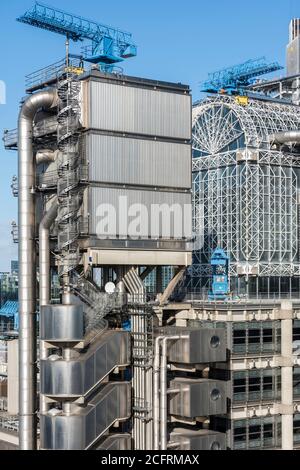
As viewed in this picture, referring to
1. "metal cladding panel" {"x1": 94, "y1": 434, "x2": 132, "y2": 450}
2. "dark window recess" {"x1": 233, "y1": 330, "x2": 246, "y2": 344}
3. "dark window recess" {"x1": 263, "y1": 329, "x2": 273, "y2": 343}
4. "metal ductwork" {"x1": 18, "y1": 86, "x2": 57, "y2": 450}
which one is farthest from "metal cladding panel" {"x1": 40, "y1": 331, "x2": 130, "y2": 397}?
"dark window recess" {"x1": 263, "y1": 329, "x2": 273, "y2": 343}

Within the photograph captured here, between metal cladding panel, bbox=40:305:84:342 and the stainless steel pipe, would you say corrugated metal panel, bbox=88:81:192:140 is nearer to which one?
metal cladding panel, bbox=40:305:84:342

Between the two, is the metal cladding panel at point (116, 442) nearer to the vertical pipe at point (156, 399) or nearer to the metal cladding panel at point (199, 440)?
the vertical pipe at point (156, 399)

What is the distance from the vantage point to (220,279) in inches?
2835

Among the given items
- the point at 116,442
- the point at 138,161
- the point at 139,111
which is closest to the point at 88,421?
the point at 116,442

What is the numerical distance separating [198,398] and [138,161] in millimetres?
18150

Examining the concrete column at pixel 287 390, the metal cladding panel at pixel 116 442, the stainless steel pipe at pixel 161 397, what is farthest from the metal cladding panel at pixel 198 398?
the concrete column at pixel 287 390

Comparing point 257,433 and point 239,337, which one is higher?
point 239,337

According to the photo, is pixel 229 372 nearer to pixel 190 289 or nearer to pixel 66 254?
pixel 66 254

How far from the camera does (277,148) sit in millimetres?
84750

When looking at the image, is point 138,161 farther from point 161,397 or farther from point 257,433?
point 257,433

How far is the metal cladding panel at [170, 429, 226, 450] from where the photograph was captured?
61375mm

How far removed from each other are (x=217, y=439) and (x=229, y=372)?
17.9 ft

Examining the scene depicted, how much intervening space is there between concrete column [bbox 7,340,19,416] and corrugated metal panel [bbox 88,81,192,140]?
2537 centimetres

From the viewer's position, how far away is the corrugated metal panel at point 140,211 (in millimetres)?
62188
